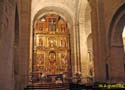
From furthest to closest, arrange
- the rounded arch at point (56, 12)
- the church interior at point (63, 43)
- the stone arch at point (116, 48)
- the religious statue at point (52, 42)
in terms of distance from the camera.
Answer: the religious statue at point (52, 42) → the rounded arch at point (56, 12) → the stone arch at point (116, 48) → the church interior at point (63, 43)

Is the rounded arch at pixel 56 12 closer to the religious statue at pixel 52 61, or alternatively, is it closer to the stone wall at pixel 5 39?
the religious statue at pixel 52 61

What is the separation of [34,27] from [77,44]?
671cm

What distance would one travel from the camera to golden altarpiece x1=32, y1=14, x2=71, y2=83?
2381 cm

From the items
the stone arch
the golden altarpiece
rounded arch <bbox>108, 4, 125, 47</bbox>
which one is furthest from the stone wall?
the golden altarpiece

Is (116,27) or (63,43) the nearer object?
(116,27)

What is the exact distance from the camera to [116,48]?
446 inches

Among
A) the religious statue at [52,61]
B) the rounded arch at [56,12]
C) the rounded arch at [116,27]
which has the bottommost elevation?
the religious statue at [52,61]

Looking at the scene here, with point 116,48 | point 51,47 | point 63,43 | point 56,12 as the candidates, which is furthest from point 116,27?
point 56,12

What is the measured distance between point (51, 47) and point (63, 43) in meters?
1.66

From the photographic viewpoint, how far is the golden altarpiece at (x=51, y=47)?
23.8 meters

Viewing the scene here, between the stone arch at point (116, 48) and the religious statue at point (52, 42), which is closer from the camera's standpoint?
the stone arch at point (116, 48)

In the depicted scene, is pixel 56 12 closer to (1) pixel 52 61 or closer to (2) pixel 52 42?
(2) pixel 52 42

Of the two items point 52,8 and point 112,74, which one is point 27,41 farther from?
point 52,8

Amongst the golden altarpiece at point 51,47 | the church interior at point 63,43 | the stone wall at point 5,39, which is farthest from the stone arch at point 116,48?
the golden altarpiece at point 51,47
